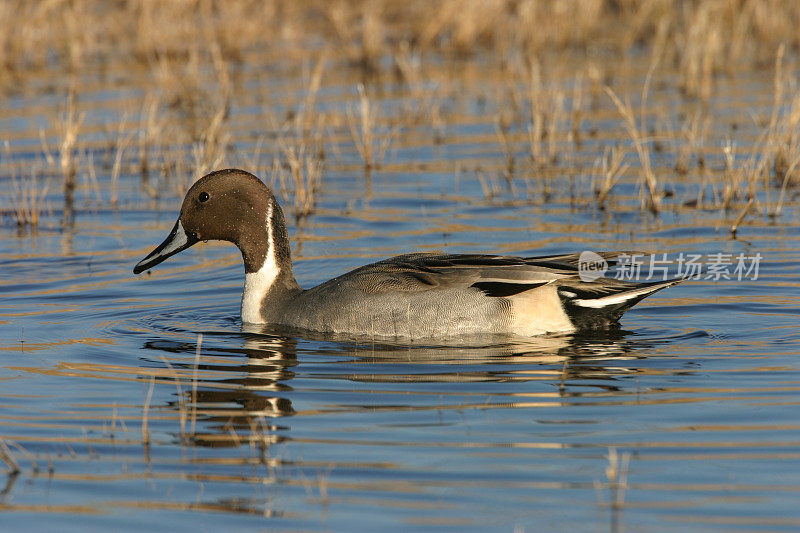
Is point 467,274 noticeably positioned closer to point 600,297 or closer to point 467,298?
point 467,298

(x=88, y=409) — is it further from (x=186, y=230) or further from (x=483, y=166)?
(x=483, y=166)

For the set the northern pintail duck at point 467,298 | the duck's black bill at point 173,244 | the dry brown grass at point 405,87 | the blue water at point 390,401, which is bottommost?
the blue water at point 390,401

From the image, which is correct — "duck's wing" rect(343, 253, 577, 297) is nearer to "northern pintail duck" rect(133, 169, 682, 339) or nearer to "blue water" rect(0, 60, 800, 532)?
"northern pintail duck" rect(133, 169, 682, 339)

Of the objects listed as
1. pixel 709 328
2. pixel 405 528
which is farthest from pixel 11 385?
pixel 709 328

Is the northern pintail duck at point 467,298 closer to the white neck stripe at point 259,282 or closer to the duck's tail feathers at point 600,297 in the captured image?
the duck's tail feathers at point 600,297

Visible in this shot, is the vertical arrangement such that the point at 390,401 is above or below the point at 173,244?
below

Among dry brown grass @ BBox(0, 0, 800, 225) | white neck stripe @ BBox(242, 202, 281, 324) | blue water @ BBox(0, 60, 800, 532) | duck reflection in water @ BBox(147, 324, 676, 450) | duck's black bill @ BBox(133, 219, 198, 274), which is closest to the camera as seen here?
blue water @ BBox(0, 60, 800, 532)

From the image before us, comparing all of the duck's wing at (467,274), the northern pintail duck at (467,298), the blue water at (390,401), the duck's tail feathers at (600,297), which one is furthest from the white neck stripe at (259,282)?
the duck's tail feathers at (600,297)

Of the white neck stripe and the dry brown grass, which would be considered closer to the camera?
the white neck stripe

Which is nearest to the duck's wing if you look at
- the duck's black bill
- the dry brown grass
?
the duck's black bill

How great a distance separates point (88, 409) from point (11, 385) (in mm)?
638

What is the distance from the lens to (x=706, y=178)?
10.5 metres

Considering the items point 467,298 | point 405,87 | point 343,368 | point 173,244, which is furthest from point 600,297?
point 405,87

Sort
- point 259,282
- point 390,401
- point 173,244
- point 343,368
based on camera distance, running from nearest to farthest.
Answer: point 390,401 → point 343,368 → point 259,282 → point 173,244
